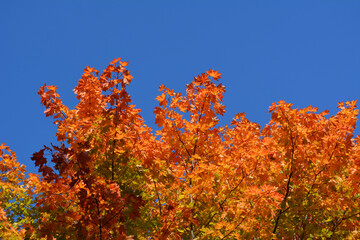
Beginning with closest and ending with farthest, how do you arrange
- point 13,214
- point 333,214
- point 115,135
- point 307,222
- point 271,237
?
point 115,135 → point 271,237 → point 333,214 → point 307,222 → point 13,214

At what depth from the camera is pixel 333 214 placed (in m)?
7.73

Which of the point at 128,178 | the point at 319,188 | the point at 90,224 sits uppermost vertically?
the point at 319,188

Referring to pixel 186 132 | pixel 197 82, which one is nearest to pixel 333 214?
pixel 186 132

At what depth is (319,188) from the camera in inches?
312

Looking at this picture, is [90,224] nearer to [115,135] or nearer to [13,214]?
[115,135]

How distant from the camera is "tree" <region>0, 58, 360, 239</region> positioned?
6.45 metres

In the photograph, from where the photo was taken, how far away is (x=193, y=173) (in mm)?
6902

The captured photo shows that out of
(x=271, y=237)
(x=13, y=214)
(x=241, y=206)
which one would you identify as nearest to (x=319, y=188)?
(x=271, y=237)

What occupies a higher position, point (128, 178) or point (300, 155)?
point (300, 155)

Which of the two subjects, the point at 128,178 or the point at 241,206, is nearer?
the point at 241,206

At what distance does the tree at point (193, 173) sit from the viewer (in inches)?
254

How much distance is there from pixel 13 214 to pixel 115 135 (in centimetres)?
480

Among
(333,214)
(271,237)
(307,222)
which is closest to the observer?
(271,237)

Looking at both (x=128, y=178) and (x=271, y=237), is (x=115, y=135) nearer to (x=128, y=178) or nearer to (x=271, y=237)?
(x=128, y=178)
